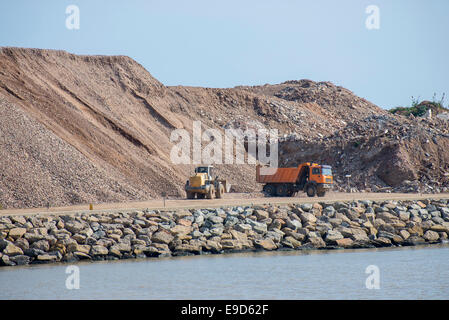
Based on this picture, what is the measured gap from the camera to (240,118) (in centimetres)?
6066

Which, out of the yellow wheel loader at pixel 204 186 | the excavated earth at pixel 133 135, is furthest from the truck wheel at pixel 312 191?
the excavated earth at pixel 133 135

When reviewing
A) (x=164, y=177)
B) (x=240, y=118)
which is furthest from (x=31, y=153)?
(x=240, y=118)

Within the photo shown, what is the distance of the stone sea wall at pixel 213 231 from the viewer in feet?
78.3

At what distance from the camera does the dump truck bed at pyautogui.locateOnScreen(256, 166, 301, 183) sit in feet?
130

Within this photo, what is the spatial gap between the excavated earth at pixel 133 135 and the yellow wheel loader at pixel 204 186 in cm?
262

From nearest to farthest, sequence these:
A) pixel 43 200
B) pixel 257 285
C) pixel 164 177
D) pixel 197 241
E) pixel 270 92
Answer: pixel 257 285, pixel 197 241, pixel 43 200, pixel 164 177, pixel 270 92

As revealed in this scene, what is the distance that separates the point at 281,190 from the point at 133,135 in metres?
11.2

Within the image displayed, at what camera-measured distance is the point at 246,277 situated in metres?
20.3

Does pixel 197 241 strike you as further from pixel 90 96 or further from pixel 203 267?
pixel 90 96

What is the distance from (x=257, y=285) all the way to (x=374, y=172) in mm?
30025

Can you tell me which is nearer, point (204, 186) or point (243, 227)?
point (243, 227)

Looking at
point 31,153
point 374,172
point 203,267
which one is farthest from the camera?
point 374,172

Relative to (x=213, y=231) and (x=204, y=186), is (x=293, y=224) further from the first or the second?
(x=204, y=186)

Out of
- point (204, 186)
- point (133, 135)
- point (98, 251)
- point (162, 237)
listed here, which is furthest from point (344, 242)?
point (133, 135)
